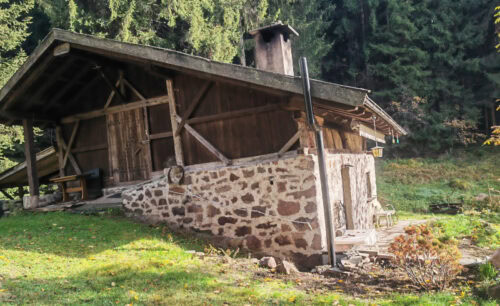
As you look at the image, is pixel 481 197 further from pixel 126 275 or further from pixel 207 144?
pixel 126 275

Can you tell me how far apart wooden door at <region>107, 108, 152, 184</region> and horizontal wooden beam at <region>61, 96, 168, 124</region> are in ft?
0.37

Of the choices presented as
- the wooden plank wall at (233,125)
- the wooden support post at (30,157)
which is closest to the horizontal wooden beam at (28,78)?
the wooden support post at (30,157)

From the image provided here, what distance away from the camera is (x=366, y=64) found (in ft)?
88.8

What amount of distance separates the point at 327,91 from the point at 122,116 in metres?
6.34

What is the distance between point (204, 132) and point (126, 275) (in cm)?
390

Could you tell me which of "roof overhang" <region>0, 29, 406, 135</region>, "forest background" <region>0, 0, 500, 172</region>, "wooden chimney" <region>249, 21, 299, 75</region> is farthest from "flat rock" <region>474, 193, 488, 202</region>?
"wooden chimney" <region>249, 21, 299, 75</region>

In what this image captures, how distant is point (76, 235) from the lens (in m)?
7.84

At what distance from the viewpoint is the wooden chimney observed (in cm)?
934

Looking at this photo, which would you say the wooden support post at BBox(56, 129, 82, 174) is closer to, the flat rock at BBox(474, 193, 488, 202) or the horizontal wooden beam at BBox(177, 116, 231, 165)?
the horizontal wooden beam at BBox(177, 116, 231, 165)

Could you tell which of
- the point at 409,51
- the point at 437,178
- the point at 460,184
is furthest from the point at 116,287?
the point at 409,51

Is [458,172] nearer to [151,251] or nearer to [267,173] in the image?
[267,173]

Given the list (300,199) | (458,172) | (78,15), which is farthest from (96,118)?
(458,172)

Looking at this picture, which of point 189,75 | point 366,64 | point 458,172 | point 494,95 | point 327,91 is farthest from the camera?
point 366,64

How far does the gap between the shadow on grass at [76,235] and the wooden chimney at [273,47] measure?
4.65 m
